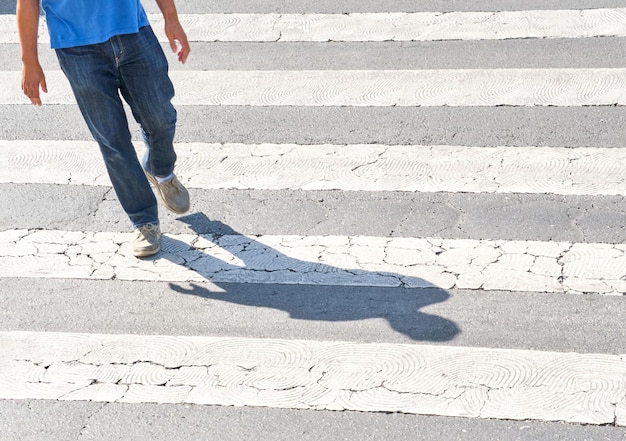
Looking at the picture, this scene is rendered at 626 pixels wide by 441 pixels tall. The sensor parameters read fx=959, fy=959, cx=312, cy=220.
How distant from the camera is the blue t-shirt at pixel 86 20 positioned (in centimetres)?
467

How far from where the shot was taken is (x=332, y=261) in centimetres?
504

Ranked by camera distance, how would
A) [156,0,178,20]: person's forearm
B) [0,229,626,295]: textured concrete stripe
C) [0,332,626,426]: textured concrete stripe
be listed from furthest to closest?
[156,0,178,20]: person's forearm < [0,229,626,295]: textured concrete stripe < [0,332,626,426]: textured concrete stripe

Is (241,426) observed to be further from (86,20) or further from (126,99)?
(86,20)

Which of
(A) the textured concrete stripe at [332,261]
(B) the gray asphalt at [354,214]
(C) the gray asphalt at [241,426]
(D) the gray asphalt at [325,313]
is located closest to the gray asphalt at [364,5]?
(B) the gray asphalt at [354,214]

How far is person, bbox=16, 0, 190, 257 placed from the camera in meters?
4.71

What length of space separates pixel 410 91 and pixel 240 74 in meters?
1.32

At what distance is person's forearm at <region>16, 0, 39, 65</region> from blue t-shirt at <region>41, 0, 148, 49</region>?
6 centimetres

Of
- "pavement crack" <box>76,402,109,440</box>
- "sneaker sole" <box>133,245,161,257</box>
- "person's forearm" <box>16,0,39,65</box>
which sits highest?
"person's forearm" <box>16,0,39,65</box>

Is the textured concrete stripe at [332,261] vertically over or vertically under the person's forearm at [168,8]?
under

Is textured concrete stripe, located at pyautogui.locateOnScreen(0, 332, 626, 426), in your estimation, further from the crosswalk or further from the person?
the person

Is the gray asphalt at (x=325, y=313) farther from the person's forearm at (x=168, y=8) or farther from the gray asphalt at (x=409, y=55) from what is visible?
the gray asphalt at (x=409, y=55)

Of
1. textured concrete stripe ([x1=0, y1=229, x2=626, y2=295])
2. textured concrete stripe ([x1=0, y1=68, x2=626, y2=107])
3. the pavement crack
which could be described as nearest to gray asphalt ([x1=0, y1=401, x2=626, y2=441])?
the pavement crack

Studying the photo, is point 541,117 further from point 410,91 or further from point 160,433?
point 160,433

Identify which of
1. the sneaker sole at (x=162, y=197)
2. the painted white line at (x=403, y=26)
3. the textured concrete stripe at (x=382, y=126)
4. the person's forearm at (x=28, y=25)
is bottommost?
the sneaker sole at (x=162, y=197)
